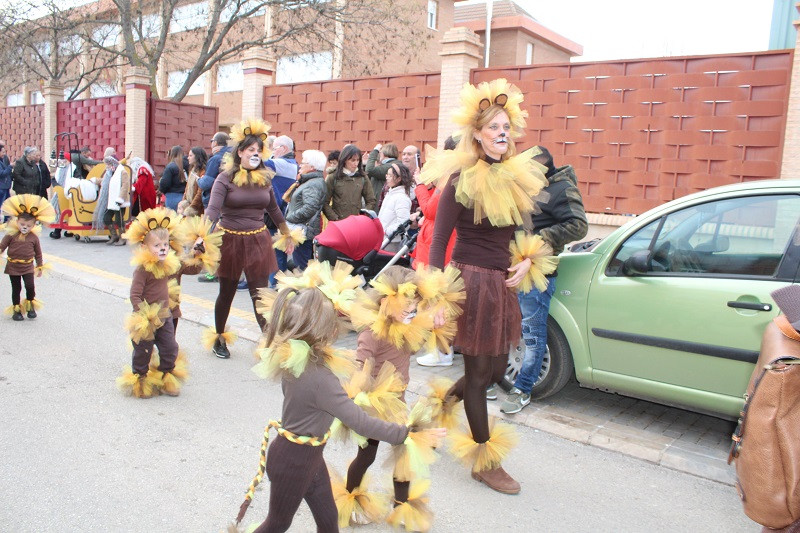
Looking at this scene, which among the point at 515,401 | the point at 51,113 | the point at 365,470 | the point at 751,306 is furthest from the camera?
the point at 51,113

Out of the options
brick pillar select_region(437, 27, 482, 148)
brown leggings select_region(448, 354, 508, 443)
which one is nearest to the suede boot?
brown leggings select_region(448, 354, 508, 443)

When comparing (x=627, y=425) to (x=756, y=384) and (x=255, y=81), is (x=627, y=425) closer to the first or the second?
(x=756, y=384)

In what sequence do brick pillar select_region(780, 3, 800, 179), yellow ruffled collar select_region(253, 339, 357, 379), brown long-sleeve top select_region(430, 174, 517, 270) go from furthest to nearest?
brick pillar select_region(780, 3, 800, 179), brown long-sleeve top select_region(430, 174, 517, 270), yellow ruffled collar select_region(253, 339, 357, 379)

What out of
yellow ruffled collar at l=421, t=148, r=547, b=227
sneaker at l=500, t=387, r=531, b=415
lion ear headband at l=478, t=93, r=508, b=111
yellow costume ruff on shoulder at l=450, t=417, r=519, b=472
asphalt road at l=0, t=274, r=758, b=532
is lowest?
asphalt road at l=0, t=274, r=758, b=532

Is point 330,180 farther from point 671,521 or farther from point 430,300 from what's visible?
point 671,521

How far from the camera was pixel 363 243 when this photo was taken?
22.9 feet

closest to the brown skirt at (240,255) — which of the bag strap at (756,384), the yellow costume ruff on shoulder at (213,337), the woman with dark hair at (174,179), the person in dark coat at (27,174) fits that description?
the yellow costume ruff on shoulder at (213,337)

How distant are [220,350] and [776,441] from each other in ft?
16.4

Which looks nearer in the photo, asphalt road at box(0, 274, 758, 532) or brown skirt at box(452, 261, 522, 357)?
asphalt road at box(0, 274, 758, 532)

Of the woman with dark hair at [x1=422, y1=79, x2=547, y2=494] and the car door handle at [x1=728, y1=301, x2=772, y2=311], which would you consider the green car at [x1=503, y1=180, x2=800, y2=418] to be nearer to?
the car door handle at [x1=728, y1=301, x2=772, y2=311]

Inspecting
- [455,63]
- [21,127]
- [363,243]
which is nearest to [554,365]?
[363,243]

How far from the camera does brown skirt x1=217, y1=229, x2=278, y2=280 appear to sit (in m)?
6.01

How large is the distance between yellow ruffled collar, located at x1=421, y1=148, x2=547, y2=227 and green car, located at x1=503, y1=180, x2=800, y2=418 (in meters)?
1.31

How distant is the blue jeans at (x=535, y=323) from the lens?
4.88m
